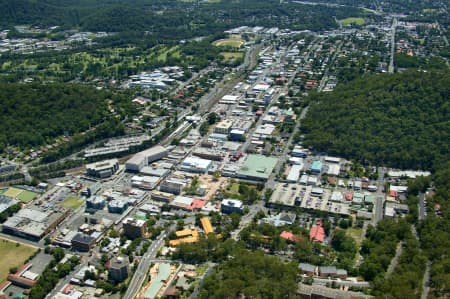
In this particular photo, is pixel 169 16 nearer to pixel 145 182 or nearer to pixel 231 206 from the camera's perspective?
pixel 145 182

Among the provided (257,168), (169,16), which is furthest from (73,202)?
(169,16)

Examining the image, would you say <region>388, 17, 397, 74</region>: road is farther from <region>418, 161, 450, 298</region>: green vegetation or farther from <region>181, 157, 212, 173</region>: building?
<region>181, 157, 212, 173</region>: building

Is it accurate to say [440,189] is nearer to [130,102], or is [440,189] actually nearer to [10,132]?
[130,102]

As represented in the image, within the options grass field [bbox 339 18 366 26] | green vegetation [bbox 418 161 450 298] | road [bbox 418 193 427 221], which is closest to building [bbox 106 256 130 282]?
green vegetation [bbox 418 161 450 298]

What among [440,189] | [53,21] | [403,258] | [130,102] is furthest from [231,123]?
[53,21]

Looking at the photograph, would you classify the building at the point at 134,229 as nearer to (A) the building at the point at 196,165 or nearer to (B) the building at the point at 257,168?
(A) the building at the point at 196,165

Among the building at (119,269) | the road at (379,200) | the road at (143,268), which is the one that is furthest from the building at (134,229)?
the road at (379,200)
